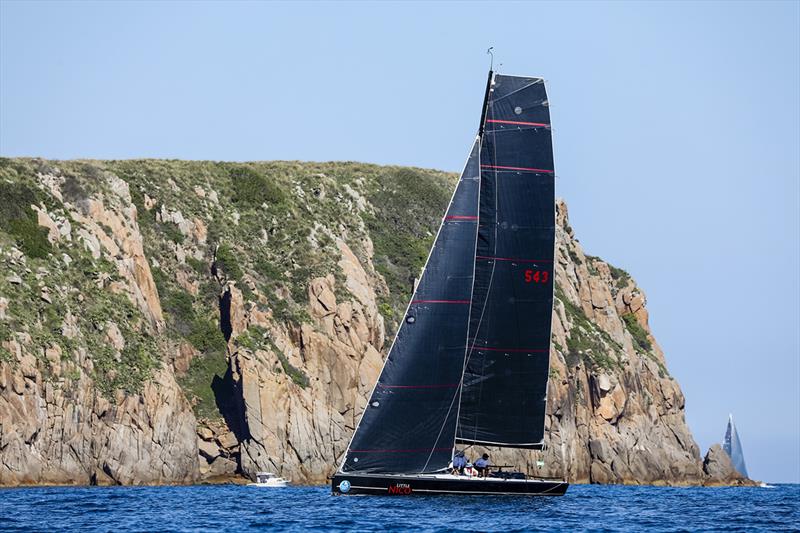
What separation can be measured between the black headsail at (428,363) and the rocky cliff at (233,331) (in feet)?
101

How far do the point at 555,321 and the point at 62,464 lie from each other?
48.1 m

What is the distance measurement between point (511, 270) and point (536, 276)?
115 cm

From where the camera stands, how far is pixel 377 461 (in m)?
56.1

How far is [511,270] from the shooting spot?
56.5 meters

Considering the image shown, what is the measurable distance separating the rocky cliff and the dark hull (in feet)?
95.7

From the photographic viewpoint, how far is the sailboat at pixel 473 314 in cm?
5572

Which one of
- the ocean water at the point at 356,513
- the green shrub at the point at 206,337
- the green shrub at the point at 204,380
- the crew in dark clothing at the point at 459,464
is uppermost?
the green shrub at the point at 206,337

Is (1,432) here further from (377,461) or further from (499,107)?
(499,107)

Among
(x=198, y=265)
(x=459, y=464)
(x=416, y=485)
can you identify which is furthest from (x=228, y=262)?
(x=416, y=485)

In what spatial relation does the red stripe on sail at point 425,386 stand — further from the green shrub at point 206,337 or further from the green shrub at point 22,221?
the green shrub at point 206,337

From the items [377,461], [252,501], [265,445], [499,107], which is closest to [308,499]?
[252,501]

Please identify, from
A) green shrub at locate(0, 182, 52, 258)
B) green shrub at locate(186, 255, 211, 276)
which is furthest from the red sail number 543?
green shrub at locate(186, 255, 211, 276)

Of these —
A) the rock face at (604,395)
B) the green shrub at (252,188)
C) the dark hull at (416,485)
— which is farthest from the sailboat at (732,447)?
the dark hull at (416,485)

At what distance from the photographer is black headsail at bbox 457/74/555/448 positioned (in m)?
56.1
